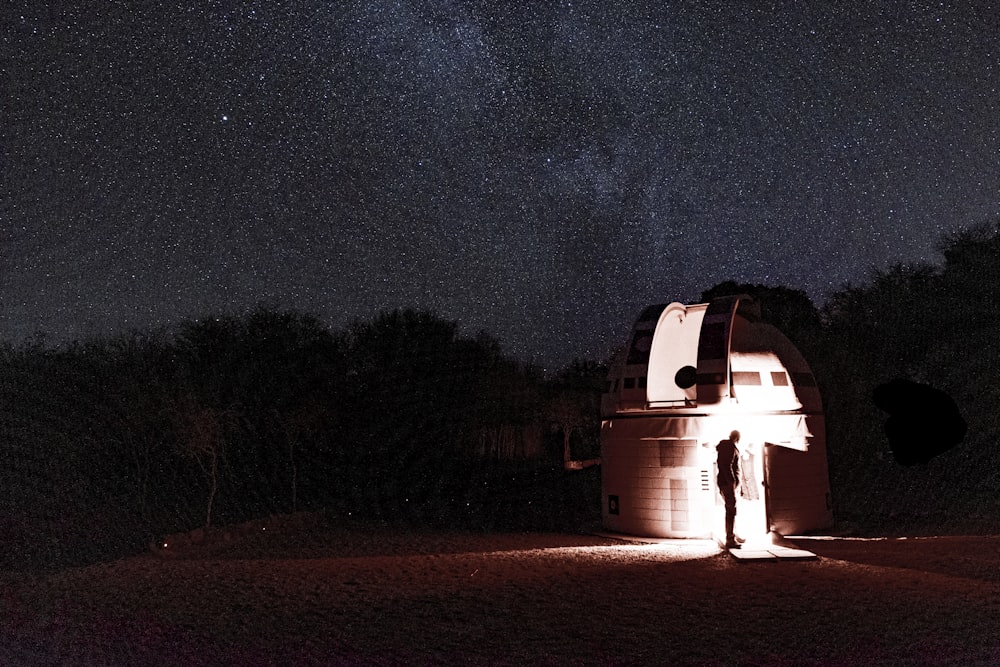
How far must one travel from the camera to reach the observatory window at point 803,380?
852 inches

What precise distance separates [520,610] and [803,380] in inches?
580

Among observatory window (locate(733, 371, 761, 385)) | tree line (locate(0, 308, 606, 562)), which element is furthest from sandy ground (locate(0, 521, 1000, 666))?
tree line (locate(0, 308, 606, 562))

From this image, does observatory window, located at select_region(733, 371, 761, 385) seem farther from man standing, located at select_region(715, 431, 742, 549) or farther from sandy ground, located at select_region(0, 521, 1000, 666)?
sandy ground, located at select_region(0, 521, 1000, 666)

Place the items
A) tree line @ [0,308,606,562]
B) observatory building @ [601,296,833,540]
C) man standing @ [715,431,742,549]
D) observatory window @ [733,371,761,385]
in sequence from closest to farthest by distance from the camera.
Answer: man standing @ [715,431,742,549], observatory building @ [601,296,833,540], observatory window @ [733,371,761,385], tree line @ [0,308,606,562]

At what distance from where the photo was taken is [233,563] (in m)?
15.0

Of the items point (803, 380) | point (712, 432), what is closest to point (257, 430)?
point (712, 432)

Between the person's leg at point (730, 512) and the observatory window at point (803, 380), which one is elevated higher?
the observatory window at point (803, 380)

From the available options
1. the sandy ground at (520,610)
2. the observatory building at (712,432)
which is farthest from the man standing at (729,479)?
the observatory building at (712,432)

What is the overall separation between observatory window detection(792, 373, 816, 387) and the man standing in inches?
247

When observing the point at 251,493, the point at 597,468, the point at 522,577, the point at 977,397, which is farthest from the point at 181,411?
the point at 977,397

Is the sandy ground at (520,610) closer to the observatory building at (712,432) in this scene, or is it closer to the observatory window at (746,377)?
the observatory building at (712,432)

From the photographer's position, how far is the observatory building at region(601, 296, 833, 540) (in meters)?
19.9

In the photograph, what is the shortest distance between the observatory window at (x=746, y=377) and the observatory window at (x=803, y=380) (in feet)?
4.53

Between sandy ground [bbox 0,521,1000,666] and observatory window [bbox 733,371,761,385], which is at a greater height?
observatory window [bbox 733,371,761,385]
